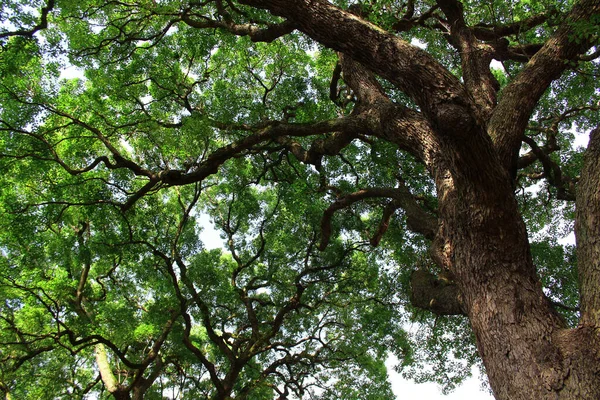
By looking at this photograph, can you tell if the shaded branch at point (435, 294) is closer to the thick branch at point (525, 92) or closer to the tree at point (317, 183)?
the tree at point (317, 183)

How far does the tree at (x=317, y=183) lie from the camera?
3.19 meters

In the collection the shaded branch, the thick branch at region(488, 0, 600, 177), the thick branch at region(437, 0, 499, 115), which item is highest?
the thick branch at region(437, 0, 499, 115)

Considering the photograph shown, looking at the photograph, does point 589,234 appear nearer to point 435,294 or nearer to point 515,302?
point 515,302

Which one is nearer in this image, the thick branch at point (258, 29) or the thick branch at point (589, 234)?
the thick branch at point (589, 234)

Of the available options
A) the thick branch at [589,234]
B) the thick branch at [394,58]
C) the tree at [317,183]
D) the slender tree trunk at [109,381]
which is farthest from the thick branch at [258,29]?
the slender tree trunk at [109,381]

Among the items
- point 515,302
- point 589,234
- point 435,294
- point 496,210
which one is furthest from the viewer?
point 435,294

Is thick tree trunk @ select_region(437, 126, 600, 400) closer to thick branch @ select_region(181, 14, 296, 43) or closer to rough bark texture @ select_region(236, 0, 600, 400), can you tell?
rough bark texture @ select_region(236, 0, 600, 400)

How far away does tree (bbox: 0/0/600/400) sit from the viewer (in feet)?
10.5

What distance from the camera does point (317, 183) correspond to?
10031 millimetres

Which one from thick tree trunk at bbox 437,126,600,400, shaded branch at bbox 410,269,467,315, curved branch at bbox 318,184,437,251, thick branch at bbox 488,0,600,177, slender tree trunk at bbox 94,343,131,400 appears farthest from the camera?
slender tree trunk at bbox 94,343,131,400

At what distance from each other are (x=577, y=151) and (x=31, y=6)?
11.2 m

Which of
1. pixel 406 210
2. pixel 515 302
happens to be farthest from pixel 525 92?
pixel 406 210

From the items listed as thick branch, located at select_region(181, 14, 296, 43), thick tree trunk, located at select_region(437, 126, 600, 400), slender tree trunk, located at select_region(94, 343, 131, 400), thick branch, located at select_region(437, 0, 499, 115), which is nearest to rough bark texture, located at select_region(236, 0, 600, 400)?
thick tree trunk, located at select_region(437, 126, 600, 400)

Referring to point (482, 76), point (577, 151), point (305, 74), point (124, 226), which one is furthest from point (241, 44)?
point (577, 151)
